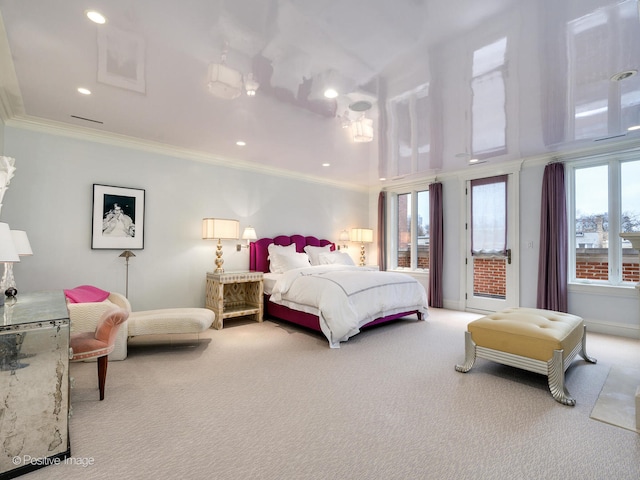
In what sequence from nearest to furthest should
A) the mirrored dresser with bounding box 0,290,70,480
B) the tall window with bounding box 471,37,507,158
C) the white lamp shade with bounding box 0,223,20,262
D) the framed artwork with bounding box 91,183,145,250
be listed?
the mirrored dresser with bounding box 0,290,70,480 < the white lamp shade with bounding box 0,223,20,262 < the tall window with bounding box 471,37,507,158 < the framed artwork with bounding box 91,183,145,250

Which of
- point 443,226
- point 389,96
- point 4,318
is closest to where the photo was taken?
point 4,318

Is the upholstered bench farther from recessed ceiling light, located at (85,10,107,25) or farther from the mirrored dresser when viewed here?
recessed ceiling light, located at (85,10,107,25)

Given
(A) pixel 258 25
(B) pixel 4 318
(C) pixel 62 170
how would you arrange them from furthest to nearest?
(C) pixel 62 170, (A) pixel 258 25, (B) pixel 4 318

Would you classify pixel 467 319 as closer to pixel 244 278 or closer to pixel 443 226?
pixel 443 226

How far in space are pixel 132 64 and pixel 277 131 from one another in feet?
5.50

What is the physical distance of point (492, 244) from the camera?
17.7 ft

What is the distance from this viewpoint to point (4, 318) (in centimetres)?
173

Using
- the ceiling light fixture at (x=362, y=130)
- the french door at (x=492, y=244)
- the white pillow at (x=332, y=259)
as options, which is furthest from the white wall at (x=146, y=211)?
the french door at (x=492, y=244)

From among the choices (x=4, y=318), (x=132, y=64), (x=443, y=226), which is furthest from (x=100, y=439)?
(x=443, y=226)

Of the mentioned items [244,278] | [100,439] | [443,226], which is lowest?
[100,439]

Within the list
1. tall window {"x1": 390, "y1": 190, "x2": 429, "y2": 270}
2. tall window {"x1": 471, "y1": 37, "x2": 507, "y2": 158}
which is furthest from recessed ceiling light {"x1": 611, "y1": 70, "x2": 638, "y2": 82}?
tall window {"x1": 390, "y1": 190, "x2": 429, "y2": 270}

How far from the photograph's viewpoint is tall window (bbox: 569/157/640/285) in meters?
4.25

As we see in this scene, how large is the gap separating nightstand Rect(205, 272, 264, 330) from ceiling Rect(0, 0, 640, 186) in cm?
188

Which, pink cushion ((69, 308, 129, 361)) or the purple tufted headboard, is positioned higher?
the purple tufted headboard
